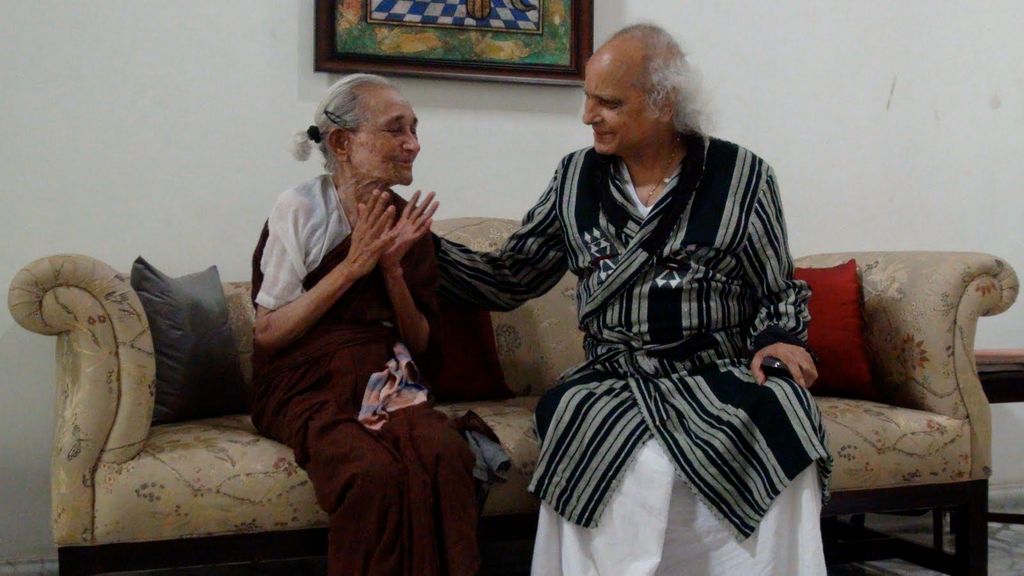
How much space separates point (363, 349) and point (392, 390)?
110 millimetres

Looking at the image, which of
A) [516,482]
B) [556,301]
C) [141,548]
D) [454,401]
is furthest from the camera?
[556,301]

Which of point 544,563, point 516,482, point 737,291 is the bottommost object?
point 544,563

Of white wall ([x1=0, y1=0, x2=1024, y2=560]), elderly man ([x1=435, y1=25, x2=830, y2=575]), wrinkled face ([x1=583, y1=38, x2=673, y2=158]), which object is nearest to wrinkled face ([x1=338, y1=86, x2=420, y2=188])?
elderly man ([x1=435, y1=25, x2=830, y2=575])

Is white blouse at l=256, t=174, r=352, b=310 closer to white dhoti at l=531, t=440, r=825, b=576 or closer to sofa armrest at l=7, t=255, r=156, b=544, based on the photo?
sofa armrest at l=7, t=255, r=156, b=544

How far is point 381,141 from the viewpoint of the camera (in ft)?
7.14

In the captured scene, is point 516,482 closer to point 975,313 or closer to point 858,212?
point 975,313

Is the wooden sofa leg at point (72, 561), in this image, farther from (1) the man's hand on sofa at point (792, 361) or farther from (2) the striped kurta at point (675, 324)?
(1) the man's hand on sofa at point (792, 361)

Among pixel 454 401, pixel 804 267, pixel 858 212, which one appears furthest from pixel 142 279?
pixel 858 212

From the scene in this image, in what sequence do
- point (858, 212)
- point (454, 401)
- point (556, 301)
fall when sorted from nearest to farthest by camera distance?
point (454, 401) → point (556, 301) → point (858, 212)

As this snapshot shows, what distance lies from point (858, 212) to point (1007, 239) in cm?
61

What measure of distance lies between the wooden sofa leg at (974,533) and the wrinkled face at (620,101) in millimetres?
1189

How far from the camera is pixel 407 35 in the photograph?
2949 millimetres

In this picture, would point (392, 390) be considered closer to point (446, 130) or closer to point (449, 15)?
point (446, 130)

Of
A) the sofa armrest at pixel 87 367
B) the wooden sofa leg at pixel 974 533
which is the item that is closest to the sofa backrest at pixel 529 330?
the sofa armrest at pixel 87 367
